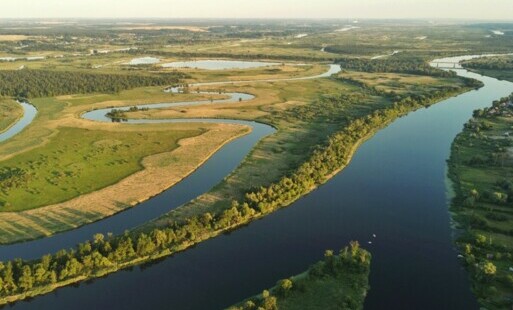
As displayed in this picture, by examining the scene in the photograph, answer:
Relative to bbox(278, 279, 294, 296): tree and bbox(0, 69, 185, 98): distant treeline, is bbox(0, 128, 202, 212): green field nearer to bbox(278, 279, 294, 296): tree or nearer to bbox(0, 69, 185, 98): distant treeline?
bbox(278, 279, 294, 296): tree

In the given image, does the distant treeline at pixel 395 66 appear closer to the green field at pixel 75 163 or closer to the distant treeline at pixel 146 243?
the green field at pixel 75 163

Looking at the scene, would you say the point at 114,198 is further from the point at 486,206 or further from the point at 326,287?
the point at 486,206

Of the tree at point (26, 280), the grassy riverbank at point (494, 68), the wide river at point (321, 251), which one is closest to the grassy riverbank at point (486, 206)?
the wide river at point (321, 251)

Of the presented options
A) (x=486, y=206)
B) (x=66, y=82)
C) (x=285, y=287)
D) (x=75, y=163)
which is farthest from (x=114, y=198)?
(x=66, y=82)

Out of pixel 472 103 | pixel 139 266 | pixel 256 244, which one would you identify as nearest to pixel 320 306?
pixel 256 244

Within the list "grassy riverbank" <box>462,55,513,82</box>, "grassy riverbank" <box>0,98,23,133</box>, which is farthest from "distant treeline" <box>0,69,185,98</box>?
"grassy riverbank" <box>462,55,513,82</box>
